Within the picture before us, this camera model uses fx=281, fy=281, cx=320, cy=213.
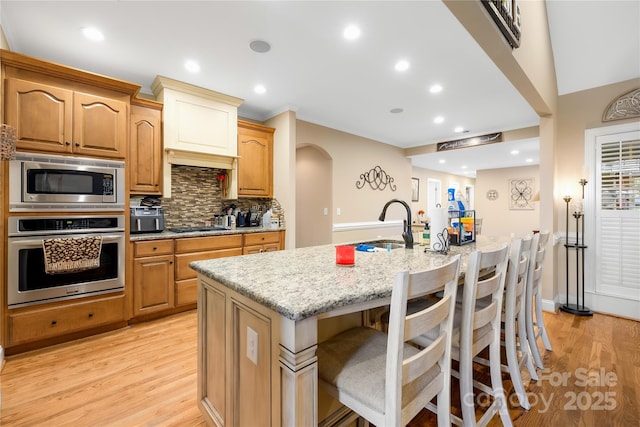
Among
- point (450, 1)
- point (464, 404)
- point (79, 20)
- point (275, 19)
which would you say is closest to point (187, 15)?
point (275, 19)

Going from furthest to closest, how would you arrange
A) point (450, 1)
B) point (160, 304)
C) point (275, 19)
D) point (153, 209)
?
point (153, 209)
point (160, 304)
point (275, 19)
point (450, 1)

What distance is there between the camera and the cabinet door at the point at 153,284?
2.75 metres

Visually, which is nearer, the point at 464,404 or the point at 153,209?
the point at 464,404

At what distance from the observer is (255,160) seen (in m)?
3.86

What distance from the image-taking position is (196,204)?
3.67 metres

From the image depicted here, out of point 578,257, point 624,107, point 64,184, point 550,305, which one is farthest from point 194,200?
point 624,107

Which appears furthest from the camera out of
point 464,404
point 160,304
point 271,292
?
point 160,304

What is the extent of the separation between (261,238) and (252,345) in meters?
2.59

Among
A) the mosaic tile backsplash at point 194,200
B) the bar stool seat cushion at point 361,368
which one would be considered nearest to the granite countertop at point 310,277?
the bar stool seat cushion at point 361,368

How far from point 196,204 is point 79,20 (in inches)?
81.4

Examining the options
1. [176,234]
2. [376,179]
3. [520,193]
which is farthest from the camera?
[520,193]

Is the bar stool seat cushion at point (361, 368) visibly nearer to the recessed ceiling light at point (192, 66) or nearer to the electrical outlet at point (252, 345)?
the electrical outlet at point (252, 345)

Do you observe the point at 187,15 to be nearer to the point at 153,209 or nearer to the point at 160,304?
the point at 153,209

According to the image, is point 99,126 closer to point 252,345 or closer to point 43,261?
point 43,261
